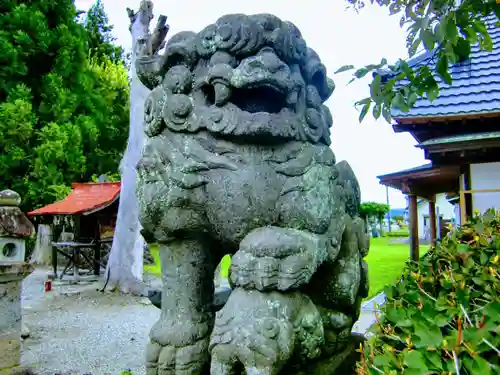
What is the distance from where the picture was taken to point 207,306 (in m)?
1.79

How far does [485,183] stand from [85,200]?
8.40 m

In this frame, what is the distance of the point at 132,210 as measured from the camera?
820 cm

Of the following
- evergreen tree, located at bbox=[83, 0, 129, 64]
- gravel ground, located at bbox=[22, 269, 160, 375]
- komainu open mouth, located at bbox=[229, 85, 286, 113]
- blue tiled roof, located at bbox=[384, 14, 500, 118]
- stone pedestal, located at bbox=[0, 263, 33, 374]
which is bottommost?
gravel ground, located at bbox=[22, 269, 160, 375]

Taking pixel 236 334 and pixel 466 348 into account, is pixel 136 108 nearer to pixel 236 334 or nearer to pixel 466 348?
pixel 236 334

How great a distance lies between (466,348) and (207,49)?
1304 mm

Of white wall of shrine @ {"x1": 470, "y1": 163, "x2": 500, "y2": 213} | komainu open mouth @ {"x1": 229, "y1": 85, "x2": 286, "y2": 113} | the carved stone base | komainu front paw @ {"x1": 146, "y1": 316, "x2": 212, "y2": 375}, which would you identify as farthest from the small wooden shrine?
komainu open mouth @ {"x1": 229, "y1": 85, "x2": 286, "y2": 113}

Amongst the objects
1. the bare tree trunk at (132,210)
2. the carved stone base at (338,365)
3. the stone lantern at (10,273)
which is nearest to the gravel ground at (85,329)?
the bare tree trunk at (132,210)

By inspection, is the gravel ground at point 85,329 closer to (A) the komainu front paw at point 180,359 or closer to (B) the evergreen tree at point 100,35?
(A) the komainu front paw at point 180,359

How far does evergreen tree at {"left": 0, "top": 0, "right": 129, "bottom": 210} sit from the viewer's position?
41.3 ft

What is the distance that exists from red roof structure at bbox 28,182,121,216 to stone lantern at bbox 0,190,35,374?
20.7 ft

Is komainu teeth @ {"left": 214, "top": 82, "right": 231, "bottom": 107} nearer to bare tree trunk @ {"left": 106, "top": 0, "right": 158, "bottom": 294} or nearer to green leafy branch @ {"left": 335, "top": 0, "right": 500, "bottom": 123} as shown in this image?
green leafy branch @ {"left": 335, "top": 0, "right": 500, "bottom": 123}

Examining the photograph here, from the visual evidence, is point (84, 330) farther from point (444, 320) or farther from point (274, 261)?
point (444, 320)

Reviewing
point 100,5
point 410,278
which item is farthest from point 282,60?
point 100,5

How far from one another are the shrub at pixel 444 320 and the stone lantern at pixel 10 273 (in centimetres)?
308
